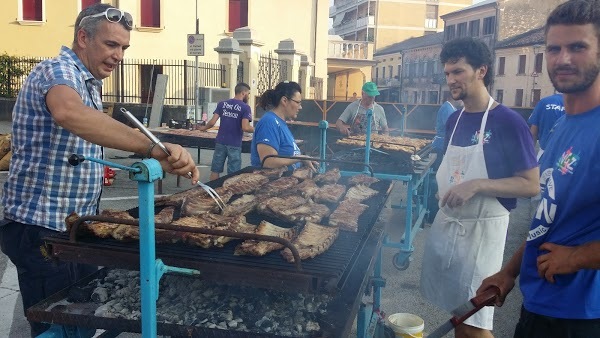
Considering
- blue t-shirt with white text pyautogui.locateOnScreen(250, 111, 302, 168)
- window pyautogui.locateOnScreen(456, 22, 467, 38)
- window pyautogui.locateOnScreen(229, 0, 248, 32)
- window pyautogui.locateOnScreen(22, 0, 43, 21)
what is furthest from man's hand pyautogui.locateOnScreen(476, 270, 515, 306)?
window pyautogui.locateOnScreen(456, 22, 467, 38)

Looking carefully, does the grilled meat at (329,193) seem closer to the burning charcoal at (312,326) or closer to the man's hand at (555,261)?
the burning charcoal at (312,326)

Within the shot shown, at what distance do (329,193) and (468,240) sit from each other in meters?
1.22

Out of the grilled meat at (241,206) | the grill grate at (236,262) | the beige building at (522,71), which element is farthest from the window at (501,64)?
the grill grate at (236,262)

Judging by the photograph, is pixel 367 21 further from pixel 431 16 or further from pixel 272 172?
pixel 272 172

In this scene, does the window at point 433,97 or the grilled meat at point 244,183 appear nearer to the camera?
the grilled meat at point 244,183

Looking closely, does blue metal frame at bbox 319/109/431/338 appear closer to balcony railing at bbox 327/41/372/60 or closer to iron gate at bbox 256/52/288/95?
iron gate at bbox 256/52/288/95

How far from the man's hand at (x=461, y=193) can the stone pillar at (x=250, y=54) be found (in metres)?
16.2

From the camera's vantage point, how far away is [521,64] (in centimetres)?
3688

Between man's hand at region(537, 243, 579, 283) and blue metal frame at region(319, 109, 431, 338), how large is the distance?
54.9 inches

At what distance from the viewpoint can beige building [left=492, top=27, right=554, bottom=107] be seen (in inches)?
1378

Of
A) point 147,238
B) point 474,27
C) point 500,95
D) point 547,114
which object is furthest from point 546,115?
point 474,27

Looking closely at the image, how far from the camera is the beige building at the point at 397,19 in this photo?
198ft

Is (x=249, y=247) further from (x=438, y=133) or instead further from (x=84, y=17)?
(x=438, y=133)

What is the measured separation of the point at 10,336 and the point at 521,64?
3880 centimetres
